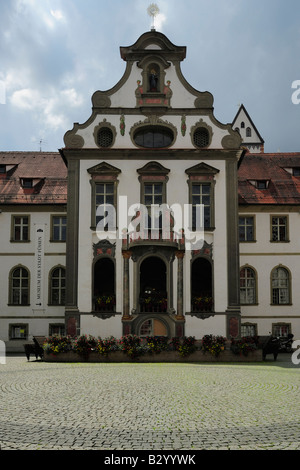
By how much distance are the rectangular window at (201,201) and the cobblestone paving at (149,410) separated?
41.9 feet

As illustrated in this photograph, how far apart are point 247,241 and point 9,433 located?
28.1 m

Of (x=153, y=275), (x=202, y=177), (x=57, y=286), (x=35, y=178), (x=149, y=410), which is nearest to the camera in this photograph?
(x=149, y=410)

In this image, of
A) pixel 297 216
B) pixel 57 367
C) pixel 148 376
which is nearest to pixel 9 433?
pixel 148 376

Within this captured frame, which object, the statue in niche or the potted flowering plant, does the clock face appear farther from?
the potted flowering plant

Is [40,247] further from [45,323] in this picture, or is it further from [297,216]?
[297,216]

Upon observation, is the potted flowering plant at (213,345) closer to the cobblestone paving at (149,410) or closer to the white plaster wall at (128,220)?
the cobblestone paving at (149,410)

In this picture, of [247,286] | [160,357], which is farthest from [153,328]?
[247,286]

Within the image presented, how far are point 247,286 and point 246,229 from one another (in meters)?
3.63

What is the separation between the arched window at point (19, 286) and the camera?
36.2 m

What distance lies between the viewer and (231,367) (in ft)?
75.9

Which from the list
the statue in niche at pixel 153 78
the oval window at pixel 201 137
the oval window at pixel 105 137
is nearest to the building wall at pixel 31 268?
the oval window at pixel 105 137

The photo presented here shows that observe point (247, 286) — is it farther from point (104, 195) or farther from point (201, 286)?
point (104, 195)

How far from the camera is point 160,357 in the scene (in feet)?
85.1
